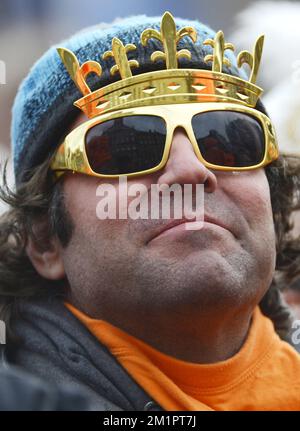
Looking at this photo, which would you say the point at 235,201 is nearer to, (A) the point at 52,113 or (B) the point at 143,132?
(B) the point at 143,132

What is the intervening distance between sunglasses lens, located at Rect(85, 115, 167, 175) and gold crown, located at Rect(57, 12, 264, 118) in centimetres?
6

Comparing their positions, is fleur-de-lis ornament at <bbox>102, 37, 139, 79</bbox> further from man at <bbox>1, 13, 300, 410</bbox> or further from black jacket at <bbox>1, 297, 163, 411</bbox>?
Result: black jacket at <bbox>1, 297, 163, 411</bbox>

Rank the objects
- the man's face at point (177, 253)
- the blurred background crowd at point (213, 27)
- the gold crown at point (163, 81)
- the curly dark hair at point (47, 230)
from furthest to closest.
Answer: the blurred background crowd at point (213, 27)
the curly dark hair at point (47, 230)
the gold crown at point (163, 81)
the man's face at point (177, 253)

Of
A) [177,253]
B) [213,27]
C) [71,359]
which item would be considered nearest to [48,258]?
[71,359]

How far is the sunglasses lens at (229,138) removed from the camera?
A: 157 centimetres

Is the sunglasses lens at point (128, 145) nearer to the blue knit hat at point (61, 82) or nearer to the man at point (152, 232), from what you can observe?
the man at point (152, 232)

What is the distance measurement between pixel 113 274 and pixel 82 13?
128 cm

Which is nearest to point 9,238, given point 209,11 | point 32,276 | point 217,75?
point 32,276

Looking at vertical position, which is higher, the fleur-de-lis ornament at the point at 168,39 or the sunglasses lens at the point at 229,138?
the fleur-de-lis ornament at the point at 168,39

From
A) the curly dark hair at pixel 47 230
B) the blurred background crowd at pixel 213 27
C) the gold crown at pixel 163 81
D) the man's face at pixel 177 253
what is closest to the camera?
the man's face at pixel 177 253

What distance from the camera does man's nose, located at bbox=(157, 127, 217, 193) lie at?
4.95ft

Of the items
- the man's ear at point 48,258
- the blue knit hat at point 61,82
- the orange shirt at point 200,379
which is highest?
the blue knit hat at point 61,82

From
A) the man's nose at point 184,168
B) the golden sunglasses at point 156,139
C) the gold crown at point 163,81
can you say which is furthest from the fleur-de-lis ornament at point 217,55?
the man's nose at point 184,168

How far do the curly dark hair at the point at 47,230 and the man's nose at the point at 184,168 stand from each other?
0.98 feet
